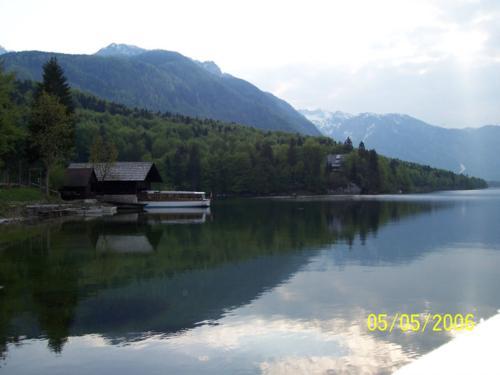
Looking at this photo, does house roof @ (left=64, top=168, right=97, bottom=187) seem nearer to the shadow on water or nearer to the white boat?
the white boat

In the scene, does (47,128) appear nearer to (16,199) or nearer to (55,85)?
(16,199)

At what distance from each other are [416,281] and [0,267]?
2445cm

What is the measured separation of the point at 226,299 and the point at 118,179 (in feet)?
256

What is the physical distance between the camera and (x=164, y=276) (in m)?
27.9

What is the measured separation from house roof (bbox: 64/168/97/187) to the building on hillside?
7.55ft

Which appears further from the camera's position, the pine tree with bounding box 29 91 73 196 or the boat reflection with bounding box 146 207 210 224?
the pine tree with bounding box 29 91 73 196

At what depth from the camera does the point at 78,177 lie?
9162cm

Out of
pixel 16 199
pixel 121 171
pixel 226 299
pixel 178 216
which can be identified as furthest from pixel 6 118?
pixel 226 299

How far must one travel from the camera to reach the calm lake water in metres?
15.4

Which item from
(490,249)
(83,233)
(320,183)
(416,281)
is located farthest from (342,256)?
(320,183)

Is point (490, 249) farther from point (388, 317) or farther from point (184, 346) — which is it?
point (184, 346)
